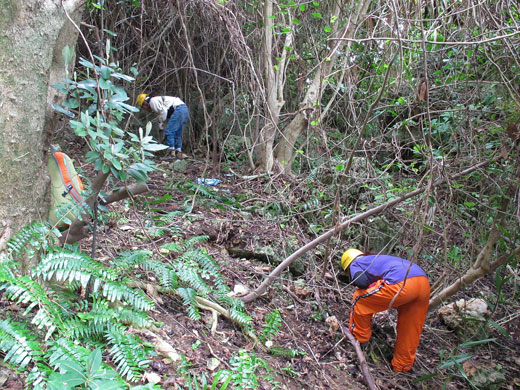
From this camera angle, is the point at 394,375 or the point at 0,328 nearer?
the point at 0,328

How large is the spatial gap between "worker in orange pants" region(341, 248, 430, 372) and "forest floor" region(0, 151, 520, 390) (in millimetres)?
209

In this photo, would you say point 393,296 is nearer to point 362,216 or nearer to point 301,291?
point 362,216

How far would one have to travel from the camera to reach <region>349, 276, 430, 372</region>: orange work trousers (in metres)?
3.94

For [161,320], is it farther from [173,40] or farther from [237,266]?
[173,40]

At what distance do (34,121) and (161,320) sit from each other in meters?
1.52

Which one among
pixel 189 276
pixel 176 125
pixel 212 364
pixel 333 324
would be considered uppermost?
pixel 176 125

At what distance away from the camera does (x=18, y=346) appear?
1.74m

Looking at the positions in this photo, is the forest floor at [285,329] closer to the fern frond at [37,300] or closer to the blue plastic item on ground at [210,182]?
the blue plastic item on ground at [210,182]

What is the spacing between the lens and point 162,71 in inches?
285

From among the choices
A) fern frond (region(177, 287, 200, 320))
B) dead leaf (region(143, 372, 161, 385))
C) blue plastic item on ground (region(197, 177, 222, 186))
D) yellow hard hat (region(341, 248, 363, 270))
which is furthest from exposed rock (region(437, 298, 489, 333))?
dead leaf (region(143, 372, 161, 385))

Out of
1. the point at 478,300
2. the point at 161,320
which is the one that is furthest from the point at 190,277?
the point at 478,300

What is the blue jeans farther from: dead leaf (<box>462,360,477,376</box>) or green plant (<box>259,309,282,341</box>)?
dead leaf (<box>462,360,477,376</box>)

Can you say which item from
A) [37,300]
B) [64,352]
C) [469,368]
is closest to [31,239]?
[37,300]

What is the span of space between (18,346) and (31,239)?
1.75 ft
